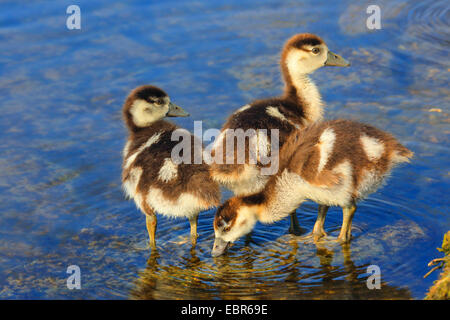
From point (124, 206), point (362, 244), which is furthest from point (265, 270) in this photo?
point (124, 206)

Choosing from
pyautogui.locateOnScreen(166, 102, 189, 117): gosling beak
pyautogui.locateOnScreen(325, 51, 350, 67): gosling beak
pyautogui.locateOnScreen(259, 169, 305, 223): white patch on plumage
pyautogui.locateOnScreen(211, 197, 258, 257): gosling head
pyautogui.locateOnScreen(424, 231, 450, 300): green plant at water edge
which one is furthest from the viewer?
pyautogui.locateOnScreen(325, 51, 350, 67): gosling beak

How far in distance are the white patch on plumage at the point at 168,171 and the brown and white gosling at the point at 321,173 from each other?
1.70ft

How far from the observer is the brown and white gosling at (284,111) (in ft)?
17.7

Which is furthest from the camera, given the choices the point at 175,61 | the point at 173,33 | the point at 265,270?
the point at 173,33

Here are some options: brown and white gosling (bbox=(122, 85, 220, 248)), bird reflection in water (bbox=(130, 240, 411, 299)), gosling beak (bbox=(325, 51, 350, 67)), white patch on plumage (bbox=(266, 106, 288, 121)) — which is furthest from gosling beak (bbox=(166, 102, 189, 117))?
gosling beak (bbox=(325, 51, 350, 67))

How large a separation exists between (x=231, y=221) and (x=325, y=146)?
0.91m

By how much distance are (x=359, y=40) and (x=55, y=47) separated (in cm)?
385

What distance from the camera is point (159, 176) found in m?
5.27

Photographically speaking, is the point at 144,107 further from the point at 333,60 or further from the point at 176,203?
the point at 333,60

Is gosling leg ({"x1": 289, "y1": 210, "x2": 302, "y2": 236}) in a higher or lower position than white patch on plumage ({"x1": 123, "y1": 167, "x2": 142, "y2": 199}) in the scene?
lower

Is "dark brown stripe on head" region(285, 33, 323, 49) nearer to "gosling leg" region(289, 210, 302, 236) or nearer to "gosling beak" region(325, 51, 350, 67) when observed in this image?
"gosling beak" region(325, 51, 350, 67)

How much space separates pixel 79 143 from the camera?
736cm

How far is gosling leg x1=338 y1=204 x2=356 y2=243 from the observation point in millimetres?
5574
